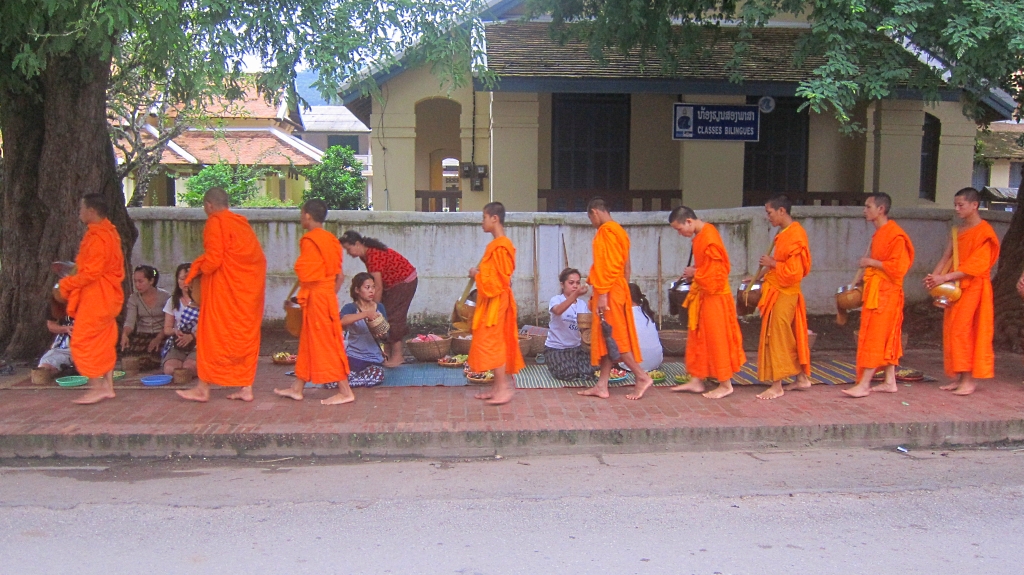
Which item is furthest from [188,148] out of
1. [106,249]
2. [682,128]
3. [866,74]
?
[866,74]

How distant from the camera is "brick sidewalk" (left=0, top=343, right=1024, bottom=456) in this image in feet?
20.0

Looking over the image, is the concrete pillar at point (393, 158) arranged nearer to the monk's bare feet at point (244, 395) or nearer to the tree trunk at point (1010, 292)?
the monk's bare feet at point (244, 395)

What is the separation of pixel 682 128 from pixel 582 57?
6.15 ft

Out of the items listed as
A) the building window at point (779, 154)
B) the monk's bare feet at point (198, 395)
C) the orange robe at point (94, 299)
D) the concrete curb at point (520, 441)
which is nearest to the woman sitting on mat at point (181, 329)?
the monk's bare feet at point (198, 395)

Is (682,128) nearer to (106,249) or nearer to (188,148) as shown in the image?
(106,249)

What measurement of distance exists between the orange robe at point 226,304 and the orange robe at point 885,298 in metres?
5.04

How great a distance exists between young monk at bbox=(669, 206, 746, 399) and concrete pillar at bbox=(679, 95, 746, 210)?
6.39 meters

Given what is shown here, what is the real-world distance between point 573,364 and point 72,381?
4.40 m

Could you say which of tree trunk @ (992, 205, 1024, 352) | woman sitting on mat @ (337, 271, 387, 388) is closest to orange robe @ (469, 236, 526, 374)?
woman sitting on mat @ (337, 271, 387, 388)

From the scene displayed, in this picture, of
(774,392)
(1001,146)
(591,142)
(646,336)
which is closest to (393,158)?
(591,142)

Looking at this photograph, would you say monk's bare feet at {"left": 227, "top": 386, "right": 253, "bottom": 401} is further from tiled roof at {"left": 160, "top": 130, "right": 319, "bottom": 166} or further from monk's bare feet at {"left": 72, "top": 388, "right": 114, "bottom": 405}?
tiled roof at {"left": 160, "top": 130, "right": 319, "bottom": 166}

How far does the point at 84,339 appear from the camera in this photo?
676cm

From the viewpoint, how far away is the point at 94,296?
677 cm

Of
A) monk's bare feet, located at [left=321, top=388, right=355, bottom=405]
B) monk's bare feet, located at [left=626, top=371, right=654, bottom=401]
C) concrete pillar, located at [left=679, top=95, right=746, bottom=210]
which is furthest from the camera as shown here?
concrete pillar, located at [left=679, top=95, right=746, bottom=210]
